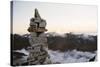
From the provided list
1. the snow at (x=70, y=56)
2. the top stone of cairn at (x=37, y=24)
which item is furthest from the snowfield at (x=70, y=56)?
the top stone of cairn at (x=37, y=24)

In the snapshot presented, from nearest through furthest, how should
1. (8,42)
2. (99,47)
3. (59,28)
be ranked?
1. (8,42)
2. (59,28)
3. (99,47)

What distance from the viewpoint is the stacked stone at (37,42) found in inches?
88.7

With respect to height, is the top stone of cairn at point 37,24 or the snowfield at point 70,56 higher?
the top stone of cairn at point 37,24

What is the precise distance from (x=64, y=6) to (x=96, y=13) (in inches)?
16.6

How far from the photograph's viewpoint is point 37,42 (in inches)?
89.4

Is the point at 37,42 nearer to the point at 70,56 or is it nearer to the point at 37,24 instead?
the point at 37,24

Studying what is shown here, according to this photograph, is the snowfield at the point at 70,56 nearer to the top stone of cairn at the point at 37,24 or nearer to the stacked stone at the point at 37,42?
the stacked stone at the point at 37,42

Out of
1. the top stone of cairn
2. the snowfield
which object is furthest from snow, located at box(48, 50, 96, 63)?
the top stone of cairn

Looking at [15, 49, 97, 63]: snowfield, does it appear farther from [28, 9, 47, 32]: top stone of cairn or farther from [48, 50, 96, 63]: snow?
[28, 9, 47, 32]: top stone of cairn

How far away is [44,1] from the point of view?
2309 millimetres

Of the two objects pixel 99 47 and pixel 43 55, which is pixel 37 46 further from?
pixel 99 47

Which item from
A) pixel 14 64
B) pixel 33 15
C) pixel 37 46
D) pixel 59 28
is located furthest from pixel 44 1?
pixel 14 64

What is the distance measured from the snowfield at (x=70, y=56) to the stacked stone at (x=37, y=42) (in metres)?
0.07

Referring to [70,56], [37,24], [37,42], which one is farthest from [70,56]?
[37,24]
